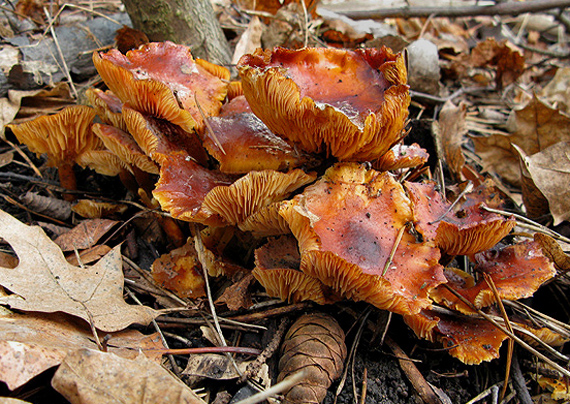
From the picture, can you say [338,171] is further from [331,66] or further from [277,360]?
[277,360]

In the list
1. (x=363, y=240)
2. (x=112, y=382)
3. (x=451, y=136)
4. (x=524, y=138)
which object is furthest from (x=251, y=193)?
(x=524, y=138)

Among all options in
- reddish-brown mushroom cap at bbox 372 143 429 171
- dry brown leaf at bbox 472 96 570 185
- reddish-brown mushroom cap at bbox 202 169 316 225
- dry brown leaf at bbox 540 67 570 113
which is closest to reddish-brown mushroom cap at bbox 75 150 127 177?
reddish-brown mushroom cap at bbox 202 169 316 225

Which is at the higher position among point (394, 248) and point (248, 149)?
point (248, 149)

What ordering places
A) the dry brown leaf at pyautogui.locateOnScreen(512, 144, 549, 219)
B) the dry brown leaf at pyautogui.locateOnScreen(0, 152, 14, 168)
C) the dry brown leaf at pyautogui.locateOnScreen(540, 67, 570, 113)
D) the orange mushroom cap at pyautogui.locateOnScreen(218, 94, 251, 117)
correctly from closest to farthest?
the orange mushroom cap at pyautogui.locateOnScreen(218, 94, 251, 117) → the dry brown leaf at pyautogui.locateOnScreen(512, 144, 549, 219) → the dry brown leaf at pyautogui.locateOnScreen(0, 152, 14, 168) → the dry brown leaf at pyautogui.locateOnScreen(540, 67, 570, 113)

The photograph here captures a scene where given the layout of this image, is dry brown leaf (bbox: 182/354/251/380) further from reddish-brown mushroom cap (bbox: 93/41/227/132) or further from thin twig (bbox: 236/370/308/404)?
reddish-brown mushroom cap (bbox: 93/41/227/132)

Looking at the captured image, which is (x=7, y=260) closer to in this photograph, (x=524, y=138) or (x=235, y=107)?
(x=235, y=107)

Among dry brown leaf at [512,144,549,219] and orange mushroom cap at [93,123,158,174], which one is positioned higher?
orange mushroom cap at [93,123,158,174]
